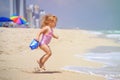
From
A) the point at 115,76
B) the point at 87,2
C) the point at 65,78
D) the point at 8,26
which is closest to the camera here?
the point at 65,78

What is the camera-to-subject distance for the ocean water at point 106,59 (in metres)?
1.44

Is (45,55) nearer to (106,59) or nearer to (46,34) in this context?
(46,34)

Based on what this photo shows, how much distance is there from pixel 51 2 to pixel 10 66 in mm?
417

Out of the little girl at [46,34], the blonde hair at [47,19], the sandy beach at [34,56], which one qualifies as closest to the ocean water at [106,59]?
the sandy beach at [34,56]

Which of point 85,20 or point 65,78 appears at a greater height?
point 85,20

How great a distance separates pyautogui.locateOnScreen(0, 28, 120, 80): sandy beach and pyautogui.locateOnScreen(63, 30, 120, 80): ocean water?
0.09ft

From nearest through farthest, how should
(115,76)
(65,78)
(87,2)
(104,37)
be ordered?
(65,78) < (115,76) < (87,2) < (104,37)

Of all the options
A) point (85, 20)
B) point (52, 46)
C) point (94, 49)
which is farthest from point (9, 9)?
point (94, 49)

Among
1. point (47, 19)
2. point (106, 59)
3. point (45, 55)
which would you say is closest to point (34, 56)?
point (45, 55)

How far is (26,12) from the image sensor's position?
4.99ft

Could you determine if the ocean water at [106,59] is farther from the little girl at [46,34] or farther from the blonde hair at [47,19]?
the blonde hair at [47,19]

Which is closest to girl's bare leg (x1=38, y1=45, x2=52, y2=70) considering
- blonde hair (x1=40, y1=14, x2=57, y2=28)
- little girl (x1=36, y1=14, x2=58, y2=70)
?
little girl (x1=36, y1=14, x2=58, y2=70)

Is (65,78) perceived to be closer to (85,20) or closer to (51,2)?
(85,20)

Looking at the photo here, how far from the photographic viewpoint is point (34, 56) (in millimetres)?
1448
